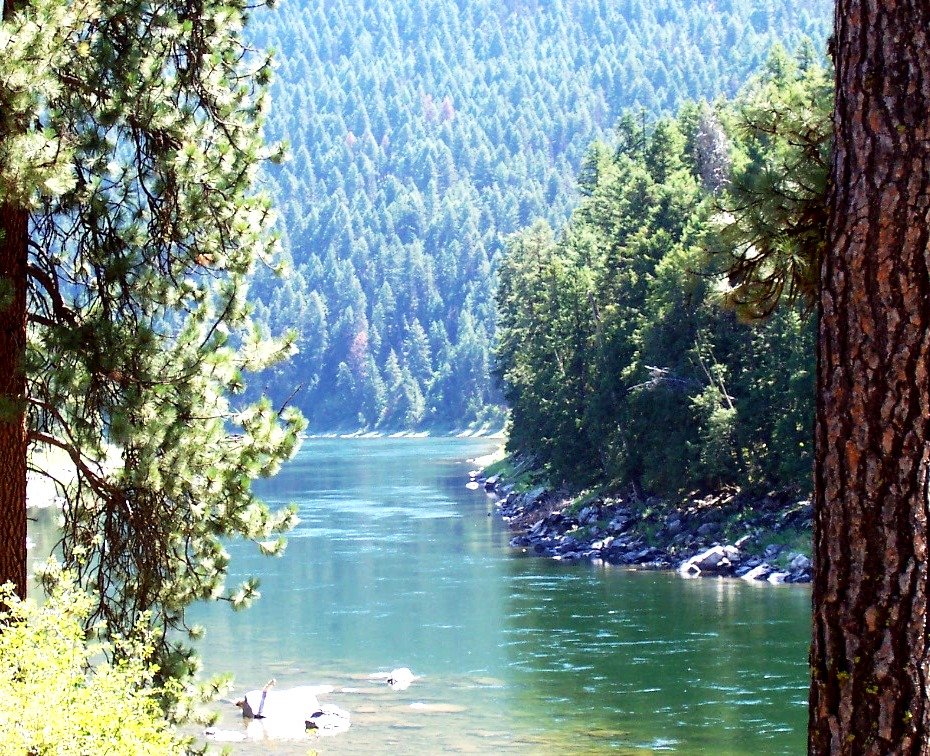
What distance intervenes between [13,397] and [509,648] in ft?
68.1

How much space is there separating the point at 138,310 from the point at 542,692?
16.3 m

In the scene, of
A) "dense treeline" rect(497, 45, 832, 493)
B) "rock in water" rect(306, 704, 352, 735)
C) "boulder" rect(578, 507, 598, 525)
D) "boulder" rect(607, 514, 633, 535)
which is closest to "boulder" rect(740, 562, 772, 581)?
"dense treeline" rect(497, 45, 832, 493)

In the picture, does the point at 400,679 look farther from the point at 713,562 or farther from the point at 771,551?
the point at 771,551

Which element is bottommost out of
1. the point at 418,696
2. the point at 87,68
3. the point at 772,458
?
the point at 418,696

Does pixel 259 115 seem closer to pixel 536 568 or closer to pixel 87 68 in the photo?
pixel 87 68

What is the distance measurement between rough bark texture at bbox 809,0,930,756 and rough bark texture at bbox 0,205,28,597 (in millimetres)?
6026

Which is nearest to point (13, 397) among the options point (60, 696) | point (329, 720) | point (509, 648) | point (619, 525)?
point (60, 696)

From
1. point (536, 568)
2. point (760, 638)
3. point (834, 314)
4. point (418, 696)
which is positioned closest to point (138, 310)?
point (834, 314)

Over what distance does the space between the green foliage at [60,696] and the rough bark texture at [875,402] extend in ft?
10.6

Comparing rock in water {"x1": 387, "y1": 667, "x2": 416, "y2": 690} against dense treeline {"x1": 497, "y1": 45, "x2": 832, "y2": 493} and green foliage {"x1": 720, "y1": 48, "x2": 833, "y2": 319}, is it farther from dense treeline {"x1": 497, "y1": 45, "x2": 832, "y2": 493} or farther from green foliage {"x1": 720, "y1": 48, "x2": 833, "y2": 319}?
green foliage {"x1": 720, "y1": 48, "x2": 833, "y2": 319}

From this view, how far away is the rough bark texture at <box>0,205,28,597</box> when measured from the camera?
9.52 m

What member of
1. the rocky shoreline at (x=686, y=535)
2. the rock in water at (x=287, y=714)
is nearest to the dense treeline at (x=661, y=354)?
the rocky shoreline at (x=686, y=535)

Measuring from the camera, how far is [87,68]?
1035cm

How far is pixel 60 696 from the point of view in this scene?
20.9 feet
